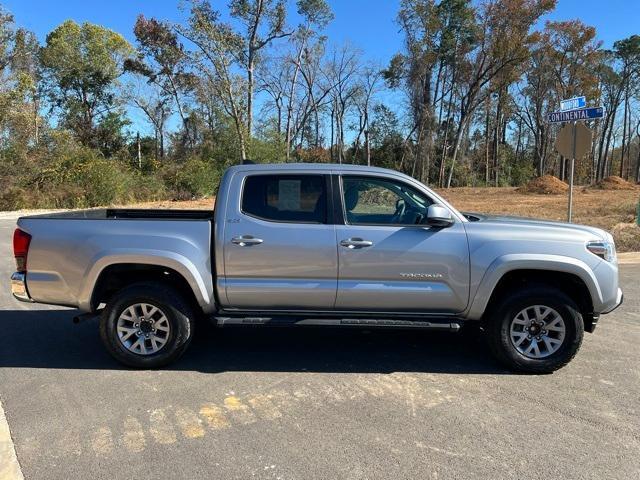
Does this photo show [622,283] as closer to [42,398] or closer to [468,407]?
[468,407]

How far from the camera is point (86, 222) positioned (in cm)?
482

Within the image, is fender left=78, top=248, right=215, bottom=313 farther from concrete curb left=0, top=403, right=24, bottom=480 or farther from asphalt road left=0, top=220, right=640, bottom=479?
concrete curb left=0, top=403, right=24, bottom=480

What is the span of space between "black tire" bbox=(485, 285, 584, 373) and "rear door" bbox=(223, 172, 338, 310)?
1519 millimetres

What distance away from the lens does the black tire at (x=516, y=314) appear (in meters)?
4.78

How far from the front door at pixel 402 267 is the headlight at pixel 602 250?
3.71 ft

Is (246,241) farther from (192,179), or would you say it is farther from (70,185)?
(192,179)

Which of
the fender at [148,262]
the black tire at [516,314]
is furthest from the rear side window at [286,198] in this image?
the black tire at [516,314]

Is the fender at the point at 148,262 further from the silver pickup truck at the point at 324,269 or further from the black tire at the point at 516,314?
the black tire at the point at 516,314

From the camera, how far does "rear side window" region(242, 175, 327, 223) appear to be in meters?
4.90

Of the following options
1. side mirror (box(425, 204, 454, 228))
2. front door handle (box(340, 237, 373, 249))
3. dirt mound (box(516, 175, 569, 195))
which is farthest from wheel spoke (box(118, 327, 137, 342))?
dirt mound (box(516, 175, 569, 195))

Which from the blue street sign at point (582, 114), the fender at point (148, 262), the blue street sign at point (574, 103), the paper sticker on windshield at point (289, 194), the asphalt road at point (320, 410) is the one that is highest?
the blue street sign at point (574, 103)

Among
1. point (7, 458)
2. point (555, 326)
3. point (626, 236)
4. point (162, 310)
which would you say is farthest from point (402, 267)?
point (626, 236)

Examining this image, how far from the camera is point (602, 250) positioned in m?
4.79

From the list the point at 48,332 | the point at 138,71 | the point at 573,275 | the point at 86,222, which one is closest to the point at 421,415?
the point at 573,275
